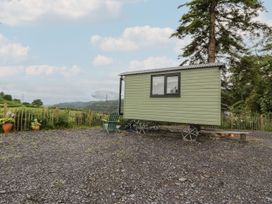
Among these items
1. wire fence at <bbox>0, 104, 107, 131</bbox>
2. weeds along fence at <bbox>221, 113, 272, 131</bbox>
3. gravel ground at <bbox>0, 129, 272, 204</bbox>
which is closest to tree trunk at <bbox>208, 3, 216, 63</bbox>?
weeds along fence at <bbox>221, 113, 272, 131</bbox>

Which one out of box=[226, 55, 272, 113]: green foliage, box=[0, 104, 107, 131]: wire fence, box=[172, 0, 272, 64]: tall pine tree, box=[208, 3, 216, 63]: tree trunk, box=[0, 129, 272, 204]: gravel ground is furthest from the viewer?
box=[226, 55, 272, 113]: green foliage

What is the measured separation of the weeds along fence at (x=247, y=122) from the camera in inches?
516

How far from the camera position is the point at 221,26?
13.8 meters

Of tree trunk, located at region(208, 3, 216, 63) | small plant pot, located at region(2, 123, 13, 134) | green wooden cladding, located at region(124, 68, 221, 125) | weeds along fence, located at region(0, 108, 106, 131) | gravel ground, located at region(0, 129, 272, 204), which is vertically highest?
tree trunk, located at region(208, 3, 216, 63)

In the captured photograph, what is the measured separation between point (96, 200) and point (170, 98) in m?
5.97

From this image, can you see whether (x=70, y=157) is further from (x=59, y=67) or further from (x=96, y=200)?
(x=59, y=67)

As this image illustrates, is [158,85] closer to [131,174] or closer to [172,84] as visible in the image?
[172,84]

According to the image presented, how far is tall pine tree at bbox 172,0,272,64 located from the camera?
13.1 metres

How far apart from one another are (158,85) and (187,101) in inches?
55.5

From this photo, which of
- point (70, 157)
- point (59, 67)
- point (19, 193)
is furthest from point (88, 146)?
point (59, 67)

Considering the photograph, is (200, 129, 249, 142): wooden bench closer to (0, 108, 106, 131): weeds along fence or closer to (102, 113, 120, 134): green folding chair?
(102, 113, 120, 134): green folding chair

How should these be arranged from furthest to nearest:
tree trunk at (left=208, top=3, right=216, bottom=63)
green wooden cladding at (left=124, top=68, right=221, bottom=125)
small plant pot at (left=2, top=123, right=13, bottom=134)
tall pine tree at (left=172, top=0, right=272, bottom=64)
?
tree trunk at (left=208, top=3, right=216, bottom=63), tall pine tree at (left=172, top=0, right=272, bottom=64), small plant pot at (left=2, top=123, right=13, bottom=134), green wooden cladding at (left=124, top=68, right=221, bottom=125)

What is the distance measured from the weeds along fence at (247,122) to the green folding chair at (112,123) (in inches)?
264

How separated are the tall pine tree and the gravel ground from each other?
8195 mm
